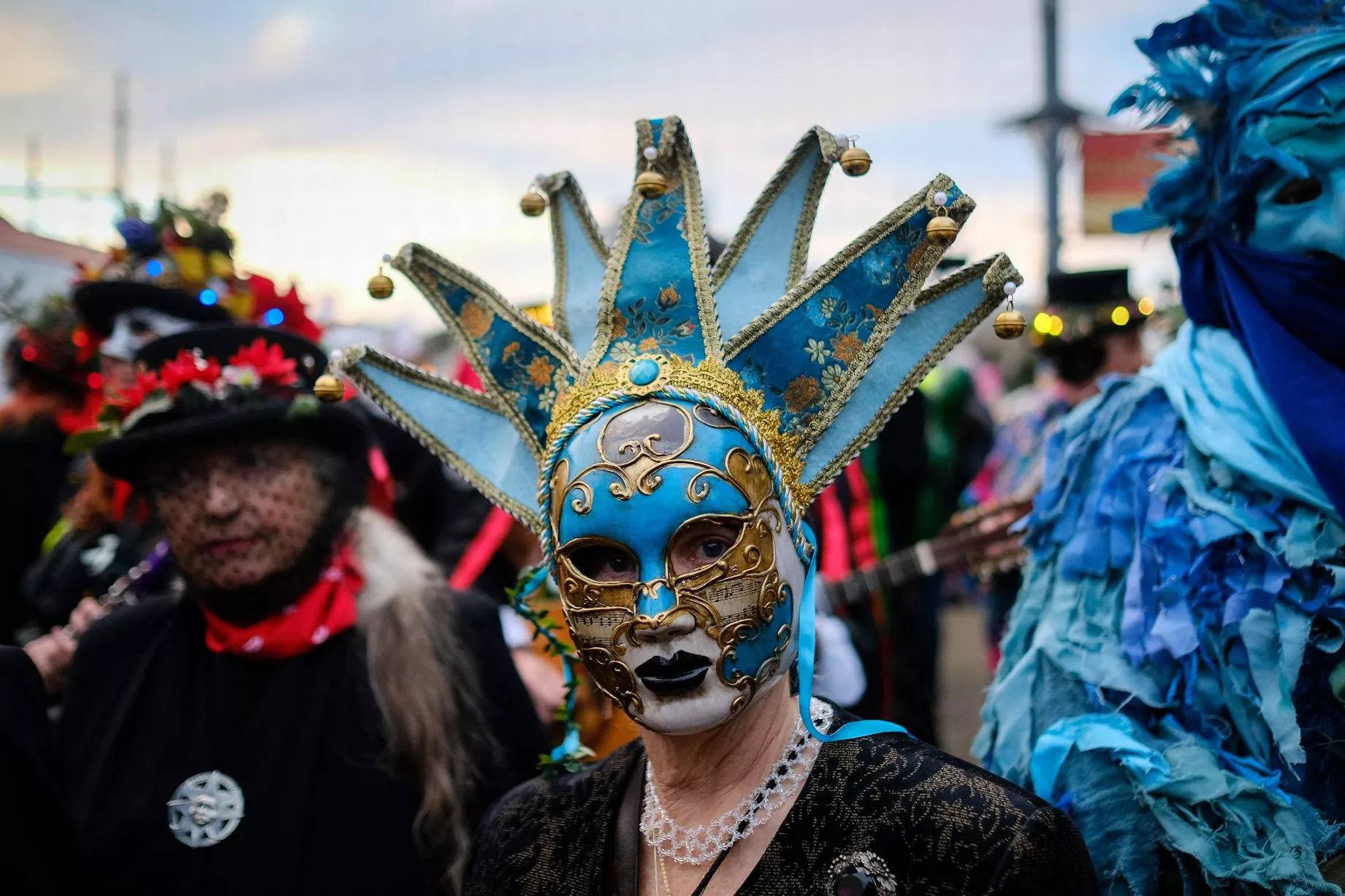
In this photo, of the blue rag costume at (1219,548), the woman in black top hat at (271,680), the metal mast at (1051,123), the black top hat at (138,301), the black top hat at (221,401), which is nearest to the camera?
the blue rag costume at (1219,548)

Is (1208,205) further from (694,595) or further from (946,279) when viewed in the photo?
(694,595)

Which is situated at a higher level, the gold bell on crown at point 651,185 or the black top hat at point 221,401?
the gold bell on crown at point 651,185

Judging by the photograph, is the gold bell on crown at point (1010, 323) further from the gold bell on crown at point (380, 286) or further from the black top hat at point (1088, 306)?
the black top hat at point (1088, 306)

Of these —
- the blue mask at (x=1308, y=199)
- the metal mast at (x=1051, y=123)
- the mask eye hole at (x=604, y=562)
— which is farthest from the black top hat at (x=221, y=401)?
the metal mast at (x=1051, y=123)

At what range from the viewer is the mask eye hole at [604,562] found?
1.91m

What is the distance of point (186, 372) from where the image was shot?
9.78 ft

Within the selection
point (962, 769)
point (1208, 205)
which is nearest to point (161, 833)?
point (962, 769)

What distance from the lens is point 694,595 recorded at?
1.84 meters

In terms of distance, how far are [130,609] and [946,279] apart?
228 cm

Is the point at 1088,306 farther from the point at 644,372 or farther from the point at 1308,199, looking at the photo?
the point at 644,372

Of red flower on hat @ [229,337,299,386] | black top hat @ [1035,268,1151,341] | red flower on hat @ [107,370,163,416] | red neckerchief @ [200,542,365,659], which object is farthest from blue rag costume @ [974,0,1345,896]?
black top hat @ [1035,268,1151,341]

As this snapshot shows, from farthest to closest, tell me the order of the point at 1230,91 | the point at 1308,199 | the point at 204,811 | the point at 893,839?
the point at 204,811 → the point at 1230,91 → the point at 1308,199 → the point at 893,839

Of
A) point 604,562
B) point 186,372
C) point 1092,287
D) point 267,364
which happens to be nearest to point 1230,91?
point 604,562

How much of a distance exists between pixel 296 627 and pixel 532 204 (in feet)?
4.26
